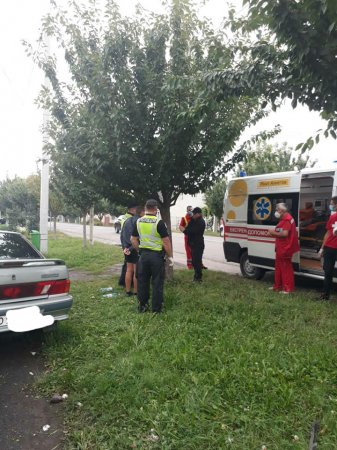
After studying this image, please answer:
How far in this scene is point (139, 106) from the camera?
6.70m

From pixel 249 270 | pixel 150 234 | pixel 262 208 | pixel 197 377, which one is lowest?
pixel 197 377

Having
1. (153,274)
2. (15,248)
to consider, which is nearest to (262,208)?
(153,274)

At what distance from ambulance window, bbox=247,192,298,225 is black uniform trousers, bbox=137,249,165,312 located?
3.42m

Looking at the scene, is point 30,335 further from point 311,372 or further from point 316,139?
point 316,139

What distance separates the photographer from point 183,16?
21.3 ft

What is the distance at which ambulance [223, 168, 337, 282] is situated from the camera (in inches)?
295

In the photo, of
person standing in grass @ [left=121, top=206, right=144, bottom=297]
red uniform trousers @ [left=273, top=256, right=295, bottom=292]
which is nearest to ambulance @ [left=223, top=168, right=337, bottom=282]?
red uniform trousers @ [left=273, top=256, right=295, bottom=292]

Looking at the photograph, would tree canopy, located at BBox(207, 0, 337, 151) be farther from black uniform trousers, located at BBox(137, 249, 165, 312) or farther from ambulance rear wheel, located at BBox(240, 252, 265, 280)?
ambulance rear wheel, located at BBox(240, 252, 265, 280)

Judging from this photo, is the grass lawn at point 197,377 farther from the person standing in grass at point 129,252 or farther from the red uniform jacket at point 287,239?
the red uniform jacket at point 287,239

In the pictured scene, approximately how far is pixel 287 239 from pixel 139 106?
3.67m

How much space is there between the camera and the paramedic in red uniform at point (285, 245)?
6836 mm

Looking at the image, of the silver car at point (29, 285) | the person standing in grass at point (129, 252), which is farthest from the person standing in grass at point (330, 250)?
the silver car at point (29, 285)

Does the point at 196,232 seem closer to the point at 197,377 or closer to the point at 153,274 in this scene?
the point at 153,274

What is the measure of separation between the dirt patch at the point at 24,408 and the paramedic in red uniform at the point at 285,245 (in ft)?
15.0
